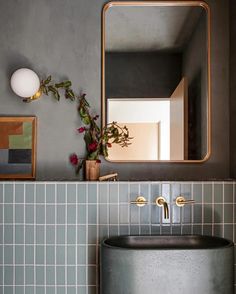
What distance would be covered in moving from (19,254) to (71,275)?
28 cm

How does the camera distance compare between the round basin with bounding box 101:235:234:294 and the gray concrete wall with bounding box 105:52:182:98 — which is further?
the gray concrete wall with bounding box 105:52:182:98

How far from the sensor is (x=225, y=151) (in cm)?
224

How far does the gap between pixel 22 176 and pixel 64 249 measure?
48 cm

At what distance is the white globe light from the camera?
6.83ft

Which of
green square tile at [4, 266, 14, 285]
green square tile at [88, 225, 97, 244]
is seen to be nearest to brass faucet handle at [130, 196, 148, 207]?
green square tile at [88, 225, 97, 244]

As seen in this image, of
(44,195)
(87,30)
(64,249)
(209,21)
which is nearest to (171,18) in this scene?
(209,21)

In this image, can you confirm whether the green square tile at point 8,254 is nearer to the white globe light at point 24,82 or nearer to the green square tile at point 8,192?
the green square tile at point 8,192

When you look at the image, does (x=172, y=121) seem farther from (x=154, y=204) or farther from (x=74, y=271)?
(x=74, y=271)

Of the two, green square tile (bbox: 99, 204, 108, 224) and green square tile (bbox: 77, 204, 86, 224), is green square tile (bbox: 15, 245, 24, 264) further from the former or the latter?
green square tile (bbox: 99, 204, 108, 224)

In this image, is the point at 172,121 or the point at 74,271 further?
the point at 172,121

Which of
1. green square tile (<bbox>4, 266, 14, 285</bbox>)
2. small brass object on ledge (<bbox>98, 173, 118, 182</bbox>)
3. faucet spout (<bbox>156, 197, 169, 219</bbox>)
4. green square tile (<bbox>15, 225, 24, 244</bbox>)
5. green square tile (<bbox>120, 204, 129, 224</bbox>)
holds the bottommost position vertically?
green square tile (<bbox>4, 266, 14, 285</bbox>)

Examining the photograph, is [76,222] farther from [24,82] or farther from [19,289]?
[24,82]

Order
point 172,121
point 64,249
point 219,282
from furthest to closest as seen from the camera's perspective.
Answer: point 172,121 < point 64,249 < point 219,282

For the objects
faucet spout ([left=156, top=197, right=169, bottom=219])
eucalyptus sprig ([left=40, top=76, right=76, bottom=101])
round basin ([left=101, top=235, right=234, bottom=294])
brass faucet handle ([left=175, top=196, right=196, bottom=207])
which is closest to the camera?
round basin ([left=101, top=235, right=234, bottom=294])
